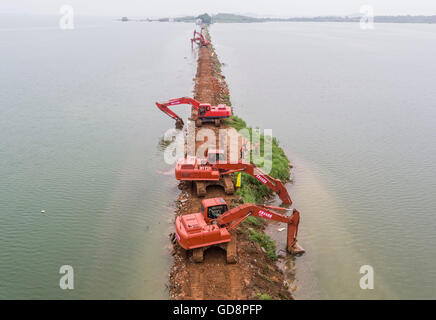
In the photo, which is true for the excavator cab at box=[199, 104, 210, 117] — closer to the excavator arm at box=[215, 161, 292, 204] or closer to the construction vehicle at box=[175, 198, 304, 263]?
the excavator arm at box=[215, 161, 292, 204]

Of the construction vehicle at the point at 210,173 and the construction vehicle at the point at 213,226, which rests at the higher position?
the construction vehicle at the point at 210,173

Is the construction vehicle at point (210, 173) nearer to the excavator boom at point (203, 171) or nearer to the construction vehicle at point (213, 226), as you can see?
the excavator boom at point (203, 171)

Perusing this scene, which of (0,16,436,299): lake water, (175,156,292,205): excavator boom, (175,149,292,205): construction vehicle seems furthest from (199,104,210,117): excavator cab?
(175,156,292,205): excavator boom

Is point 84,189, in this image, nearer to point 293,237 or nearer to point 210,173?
point 210,173

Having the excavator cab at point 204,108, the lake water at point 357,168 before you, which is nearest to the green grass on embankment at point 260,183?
the lake water at point 357,168

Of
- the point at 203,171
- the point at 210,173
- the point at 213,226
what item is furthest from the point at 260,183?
the point at 213,226

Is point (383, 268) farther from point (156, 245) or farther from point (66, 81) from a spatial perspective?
point (66, 81)

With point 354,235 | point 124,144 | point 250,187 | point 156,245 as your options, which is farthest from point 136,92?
point 354,235
